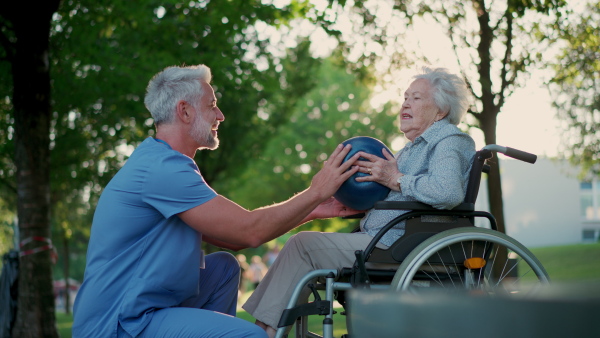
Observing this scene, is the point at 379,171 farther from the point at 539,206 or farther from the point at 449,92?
the point at 539,206

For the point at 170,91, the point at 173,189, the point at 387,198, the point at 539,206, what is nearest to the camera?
the point at 173,189

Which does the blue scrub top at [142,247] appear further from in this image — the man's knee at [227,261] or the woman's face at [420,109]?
the woman's face at [420,109]

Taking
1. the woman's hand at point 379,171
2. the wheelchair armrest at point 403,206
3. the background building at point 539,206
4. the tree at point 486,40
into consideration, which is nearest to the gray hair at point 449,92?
the woman's hand at point 379,171

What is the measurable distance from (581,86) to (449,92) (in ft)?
37.5

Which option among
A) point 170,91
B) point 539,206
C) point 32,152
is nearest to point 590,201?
point 539,206

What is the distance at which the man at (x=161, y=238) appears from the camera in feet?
10.3

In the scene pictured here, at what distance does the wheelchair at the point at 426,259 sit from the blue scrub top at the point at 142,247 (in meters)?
0.55

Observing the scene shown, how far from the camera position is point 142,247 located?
3.27 metres

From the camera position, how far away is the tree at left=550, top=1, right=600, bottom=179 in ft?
33.4

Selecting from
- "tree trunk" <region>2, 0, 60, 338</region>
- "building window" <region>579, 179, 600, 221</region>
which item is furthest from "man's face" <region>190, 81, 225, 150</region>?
"building window" <region>579, 179, 600, 221</region>

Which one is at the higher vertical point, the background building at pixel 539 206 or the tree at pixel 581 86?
A: the tree at pixel 581 86

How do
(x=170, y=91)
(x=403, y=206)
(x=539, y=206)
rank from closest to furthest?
(x=403, y=206) → (x=170, y=91) → (x=539, y=206)

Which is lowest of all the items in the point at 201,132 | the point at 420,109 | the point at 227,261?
the point at 227,261

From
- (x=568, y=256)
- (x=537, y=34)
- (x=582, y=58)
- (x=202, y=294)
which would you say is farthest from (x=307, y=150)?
(x=202, y=294)
